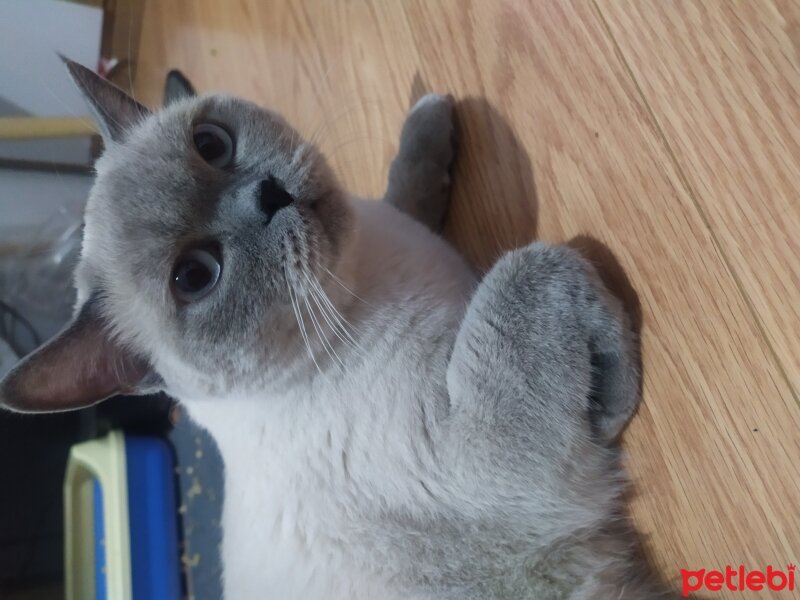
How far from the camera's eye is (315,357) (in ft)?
2.97

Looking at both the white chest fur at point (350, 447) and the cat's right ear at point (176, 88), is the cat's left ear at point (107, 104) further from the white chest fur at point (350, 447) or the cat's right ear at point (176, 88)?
the white chest fur at point (350, 447)

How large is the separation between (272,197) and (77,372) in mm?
345

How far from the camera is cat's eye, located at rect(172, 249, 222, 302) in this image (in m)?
0.88

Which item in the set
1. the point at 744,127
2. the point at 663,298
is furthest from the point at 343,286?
the point at 744,127

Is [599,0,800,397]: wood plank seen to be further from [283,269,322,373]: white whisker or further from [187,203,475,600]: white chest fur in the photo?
[283,269,322,373]: white whisker

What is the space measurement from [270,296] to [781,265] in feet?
1.93

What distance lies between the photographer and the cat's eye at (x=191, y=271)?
88cm

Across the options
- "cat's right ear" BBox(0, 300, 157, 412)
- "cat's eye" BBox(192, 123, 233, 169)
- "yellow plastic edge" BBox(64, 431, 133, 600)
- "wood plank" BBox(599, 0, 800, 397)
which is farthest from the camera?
"yellow plastic edge" BBox(64, 431, 133, 600)

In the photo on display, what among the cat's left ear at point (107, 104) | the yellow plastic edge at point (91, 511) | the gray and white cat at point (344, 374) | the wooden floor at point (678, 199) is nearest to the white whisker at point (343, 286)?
the gray and white cat at point (344, 374)

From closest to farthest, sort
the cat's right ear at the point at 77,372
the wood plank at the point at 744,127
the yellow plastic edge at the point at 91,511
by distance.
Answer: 1. the wood plank at the point at 744,127
2. the cat's right ear at the point at 77,372
3. the yellow plastic edge at the point at 91,511

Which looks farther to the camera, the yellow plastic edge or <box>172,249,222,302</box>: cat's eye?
the yellow plastic edge

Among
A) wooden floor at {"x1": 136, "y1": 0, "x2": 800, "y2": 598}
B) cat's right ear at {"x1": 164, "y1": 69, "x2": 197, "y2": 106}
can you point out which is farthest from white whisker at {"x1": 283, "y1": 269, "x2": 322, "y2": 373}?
cat's right ear at {"x1": 164, "y1": 69, "x2": 197, "y2": 106}

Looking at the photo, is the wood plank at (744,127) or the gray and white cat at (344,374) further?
the gray and white cat at (344,374)

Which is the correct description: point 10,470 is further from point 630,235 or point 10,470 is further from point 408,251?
point 630,235
